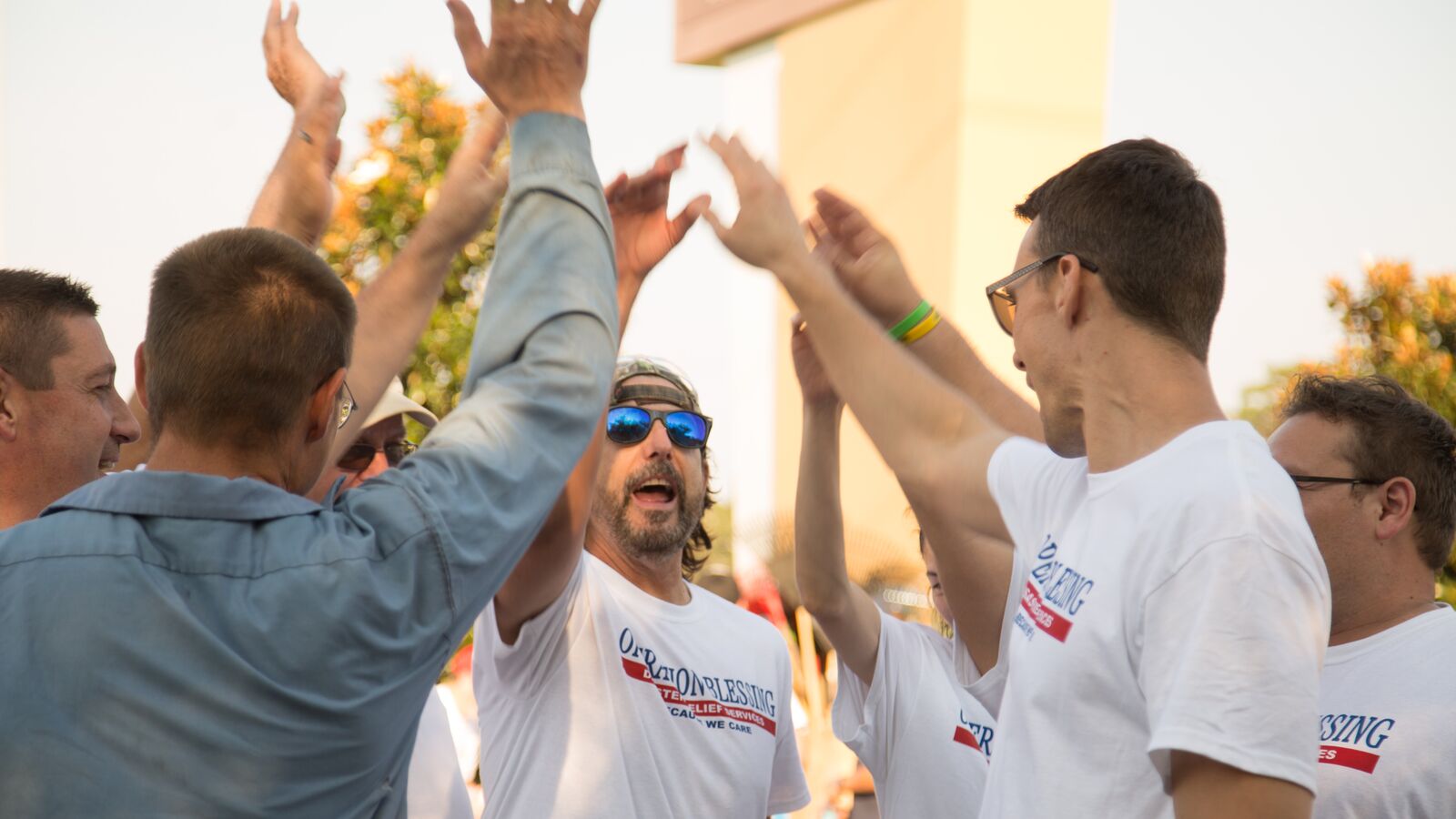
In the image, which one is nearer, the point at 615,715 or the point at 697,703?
the point at 615,715

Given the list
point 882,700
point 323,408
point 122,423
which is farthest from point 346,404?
point 882,700

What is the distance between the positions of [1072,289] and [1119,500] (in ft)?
1.22

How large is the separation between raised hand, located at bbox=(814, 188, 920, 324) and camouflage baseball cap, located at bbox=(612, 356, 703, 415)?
4.24 ft

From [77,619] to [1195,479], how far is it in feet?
5.14

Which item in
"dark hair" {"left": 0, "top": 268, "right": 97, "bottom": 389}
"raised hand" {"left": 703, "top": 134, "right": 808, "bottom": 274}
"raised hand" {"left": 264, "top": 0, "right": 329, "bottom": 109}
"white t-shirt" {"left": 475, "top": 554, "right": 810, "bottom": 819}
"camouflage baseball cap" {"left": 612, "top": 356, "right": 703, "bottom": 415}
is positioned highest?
"raised hand" {"left": 264, "top": 0, "right": 329, "bottom": 109}

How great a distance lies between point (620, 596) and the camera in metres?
3.52

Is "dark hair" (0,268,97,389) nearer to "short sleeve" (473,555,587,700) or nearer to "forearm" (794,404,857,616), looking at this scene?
"short sleeve" (473,555,587,700)

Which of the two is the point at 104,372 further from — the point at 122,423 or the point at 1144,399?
the point at 1144,399

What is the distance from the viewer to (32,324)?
2.87 meters

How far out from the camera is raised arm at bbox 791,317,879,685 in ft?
12.2

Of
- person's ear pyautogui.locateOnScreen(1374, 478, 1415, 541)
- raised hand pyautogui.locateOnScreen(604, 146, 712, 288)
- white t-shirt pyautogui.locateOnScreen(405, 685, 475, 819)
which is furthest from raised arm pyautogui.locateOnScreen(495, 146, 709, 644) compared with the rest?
person's ear pyautogui.locateOnScreen(1374, 478, 1415, 541)

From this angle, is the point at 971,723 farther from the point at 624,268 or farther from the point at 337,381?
the point at 337,381

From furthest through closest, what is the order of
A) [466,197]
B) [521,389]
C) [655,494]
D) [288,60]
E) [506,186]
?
[655,494] < [288,60] < [466,197] < [506,186] < [521,389]

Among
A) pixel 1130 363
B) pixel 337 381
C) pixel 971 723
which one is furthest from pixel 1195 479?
pixel 971 723
